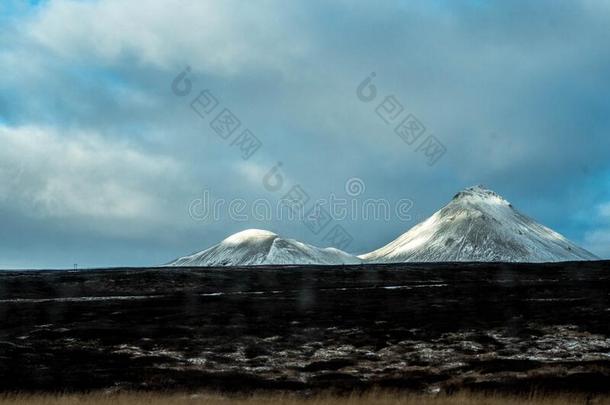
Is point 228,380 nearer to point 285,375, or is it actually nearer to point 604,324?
point 285,375

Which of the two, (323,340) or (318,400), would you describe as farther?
(323,340)

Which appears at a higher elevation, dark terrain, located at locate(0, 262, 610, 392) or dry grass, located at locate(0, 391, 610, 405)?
dark terrain, located at locate(0, 262, 610, 392)

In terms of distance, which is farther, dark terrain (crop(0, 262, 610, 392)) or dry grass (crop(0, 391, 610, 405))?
dark terrain (crop(0, 262, 610, 392))

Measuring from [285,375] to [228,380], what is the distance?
3532 millimetres

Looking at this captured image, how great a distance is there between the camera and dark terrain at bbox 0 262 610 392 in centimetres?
4494

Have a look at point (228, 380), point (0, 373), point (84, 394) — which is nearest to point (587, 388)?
point (228, 380)

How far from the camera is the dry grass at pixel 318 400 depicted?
111 ft

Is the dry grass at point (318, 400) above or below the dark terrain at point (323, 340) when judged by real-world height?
below

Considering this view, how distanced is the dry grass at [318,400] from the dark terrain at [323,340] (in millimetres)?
3654

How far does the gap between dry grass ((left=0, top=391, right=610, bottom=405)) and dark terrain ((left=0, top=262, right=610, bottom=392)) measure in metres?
3.65

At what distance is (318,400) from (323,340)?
2318 cm

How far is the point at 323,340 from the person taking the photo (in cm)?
5772

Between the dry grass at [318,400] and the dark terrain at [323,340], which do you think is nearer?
the dry grass at [318,400]

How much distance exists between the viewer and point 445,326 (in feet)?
201
